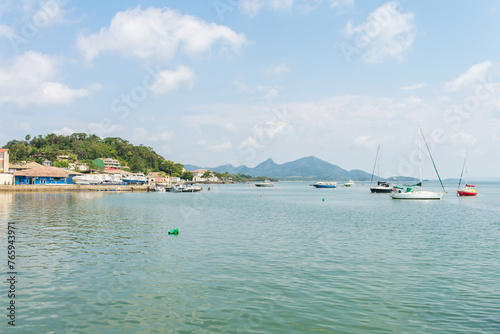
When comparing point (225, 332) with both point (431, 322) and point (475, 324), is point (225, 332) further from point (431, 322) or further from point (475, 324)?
point (475, 324)

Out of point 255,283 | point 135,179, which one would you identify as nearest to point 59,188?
point 135,179

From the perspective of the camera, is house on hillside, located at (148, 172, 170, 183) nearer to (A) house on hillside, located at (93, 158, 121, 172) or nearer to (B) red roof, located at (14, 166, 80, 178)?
(A) house on hillside, located at (93, 158, 121, 172)

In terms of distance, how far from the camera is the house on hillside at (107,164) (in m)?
154

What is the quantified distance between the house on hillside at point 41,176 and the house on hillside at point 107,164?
130 feet

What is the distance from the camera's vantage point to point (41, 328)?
32.8ft

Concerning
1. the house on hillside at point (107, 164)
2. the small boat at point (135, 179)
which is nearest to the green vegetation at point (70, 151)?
the house on hillside at point (107, 164)

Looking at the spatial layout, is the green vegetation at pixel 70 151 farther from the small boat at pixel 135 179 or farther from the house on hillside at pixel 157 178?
the small boat at pixel 135 179

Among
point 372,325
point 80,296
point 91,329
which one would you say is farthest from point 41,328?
point 372,325

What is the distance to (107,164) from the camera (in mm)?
161125

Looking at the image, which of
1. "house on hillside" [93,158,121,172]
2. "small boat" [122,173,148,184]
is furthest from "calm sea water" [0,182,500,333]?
"house on hillside" [93,158,121,172]

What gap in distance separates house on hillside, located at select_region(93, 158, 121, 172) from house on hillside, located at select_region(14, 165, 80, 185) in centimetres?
3969

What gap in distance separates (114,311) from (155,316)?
5.01 feet

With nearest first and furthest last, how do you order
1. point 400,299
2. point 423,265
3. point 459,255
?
point 400,299 < point 423,265 < point 459,255

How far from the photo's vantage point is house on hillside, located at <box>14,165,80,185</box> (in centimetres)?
9935
